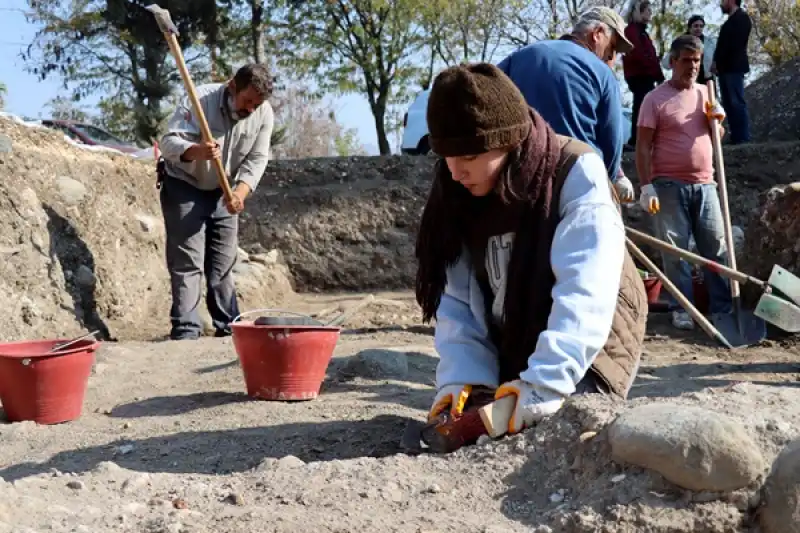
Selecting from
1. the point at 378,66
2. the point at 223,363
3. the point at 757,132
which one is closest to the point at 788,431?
the point at 223,363

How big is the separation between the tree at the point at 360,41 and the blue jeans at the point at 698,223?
12048mm

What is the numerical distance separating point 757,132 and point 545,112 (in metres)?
8.11

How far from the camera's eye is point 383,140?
18.0 metres

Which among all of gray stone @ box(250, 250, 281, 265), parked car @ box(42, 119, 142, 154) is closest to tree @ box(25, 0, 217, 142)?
parked car @ box(42, 119, 142, 154)

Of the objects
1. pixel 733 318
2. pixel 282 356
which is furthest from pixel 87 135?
pixel 282 356

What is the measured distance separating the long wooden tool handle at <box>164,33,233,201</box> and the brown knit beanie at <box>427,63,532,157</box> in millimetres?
2882

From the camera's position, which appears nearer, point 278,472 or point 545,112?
point 278,472

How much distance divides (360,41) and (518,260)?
17000 mm

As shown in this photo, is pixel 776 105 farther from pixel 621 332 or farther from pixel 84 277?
pixel 621 332

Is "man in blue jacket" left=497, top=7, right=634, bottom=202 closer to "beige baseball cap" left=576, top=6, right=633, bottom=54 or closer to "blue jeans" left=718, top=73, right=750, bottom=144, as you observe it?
"beige baseball cap" left=576, top=6, right=633, bottom=54

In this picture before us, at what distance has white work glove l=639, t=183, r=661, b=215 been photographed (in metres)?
5.76

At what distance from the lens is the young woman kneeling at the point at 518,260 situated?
8.18ft

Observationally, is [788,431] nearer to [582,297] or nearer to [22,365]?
[582,297]

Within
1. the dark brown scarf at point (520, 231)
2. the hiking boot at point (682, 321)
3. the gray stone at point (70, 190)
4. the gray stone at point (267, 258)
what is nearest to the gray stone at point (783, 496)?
the dark brown scarf at point (520, 231)
